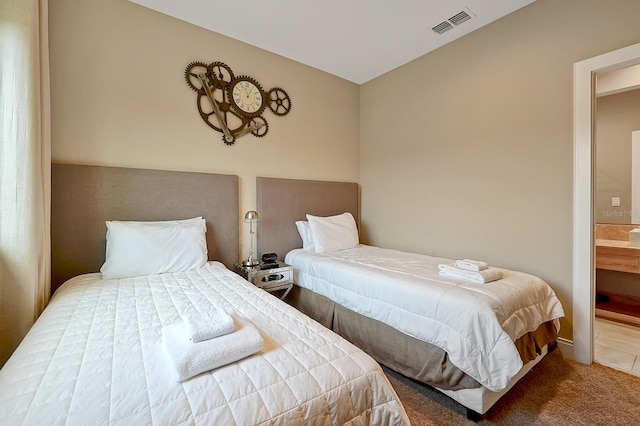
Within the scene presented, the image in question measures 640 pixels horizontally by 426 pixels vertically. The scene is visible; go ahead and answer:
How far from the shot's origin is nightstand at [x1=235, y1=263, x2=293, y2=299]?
2.42 metres

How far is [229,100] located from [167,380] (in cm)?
250

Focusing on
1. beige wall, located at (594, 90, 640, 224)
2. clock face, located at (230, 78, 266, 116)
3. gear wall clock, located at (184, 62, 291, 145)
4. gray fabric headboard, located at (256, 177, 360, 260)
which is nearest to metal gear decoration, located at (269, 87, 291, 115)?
gear wall clock, located at (184, 62, 291, 145)

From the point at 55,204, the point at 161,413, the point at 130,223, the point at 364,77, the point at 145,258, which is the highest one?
the point at 364,77

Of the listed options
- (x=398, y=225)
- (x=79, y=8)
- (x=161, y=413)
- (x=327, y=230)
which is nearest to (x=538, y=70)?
(x=398, y=225)

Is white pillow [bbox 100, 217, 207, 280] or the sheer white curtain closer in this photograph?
the sheer white curtain

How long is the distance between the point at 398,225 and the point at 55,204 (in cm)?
310

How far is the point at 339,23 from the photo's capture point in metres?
2.48

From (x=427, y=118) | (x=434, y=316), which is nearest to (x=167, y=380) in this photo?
(x=434, y=316)

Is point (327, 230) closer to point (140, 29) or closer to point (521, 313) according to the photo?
point (521, 313)

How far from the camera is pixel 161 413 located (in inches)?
27.1

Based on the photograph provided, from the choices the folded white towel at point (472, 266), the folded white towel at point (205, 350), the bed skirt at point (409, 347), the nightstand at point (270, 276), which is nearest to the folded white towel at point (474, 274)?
the folded white towel at point (472, 266)

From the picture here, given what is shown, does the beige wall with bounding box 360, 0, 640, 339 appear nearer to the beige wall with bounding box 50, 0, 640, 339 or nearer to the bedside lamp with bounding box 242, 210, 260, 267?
the beige wall with bounding box 50, 0, 640, 339

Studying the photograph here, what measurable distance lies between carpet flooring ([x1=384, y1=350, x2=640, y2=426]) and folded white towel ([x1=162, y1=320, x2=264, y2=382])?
1.15m

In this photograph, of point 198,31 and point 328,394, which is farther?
point 198,31
